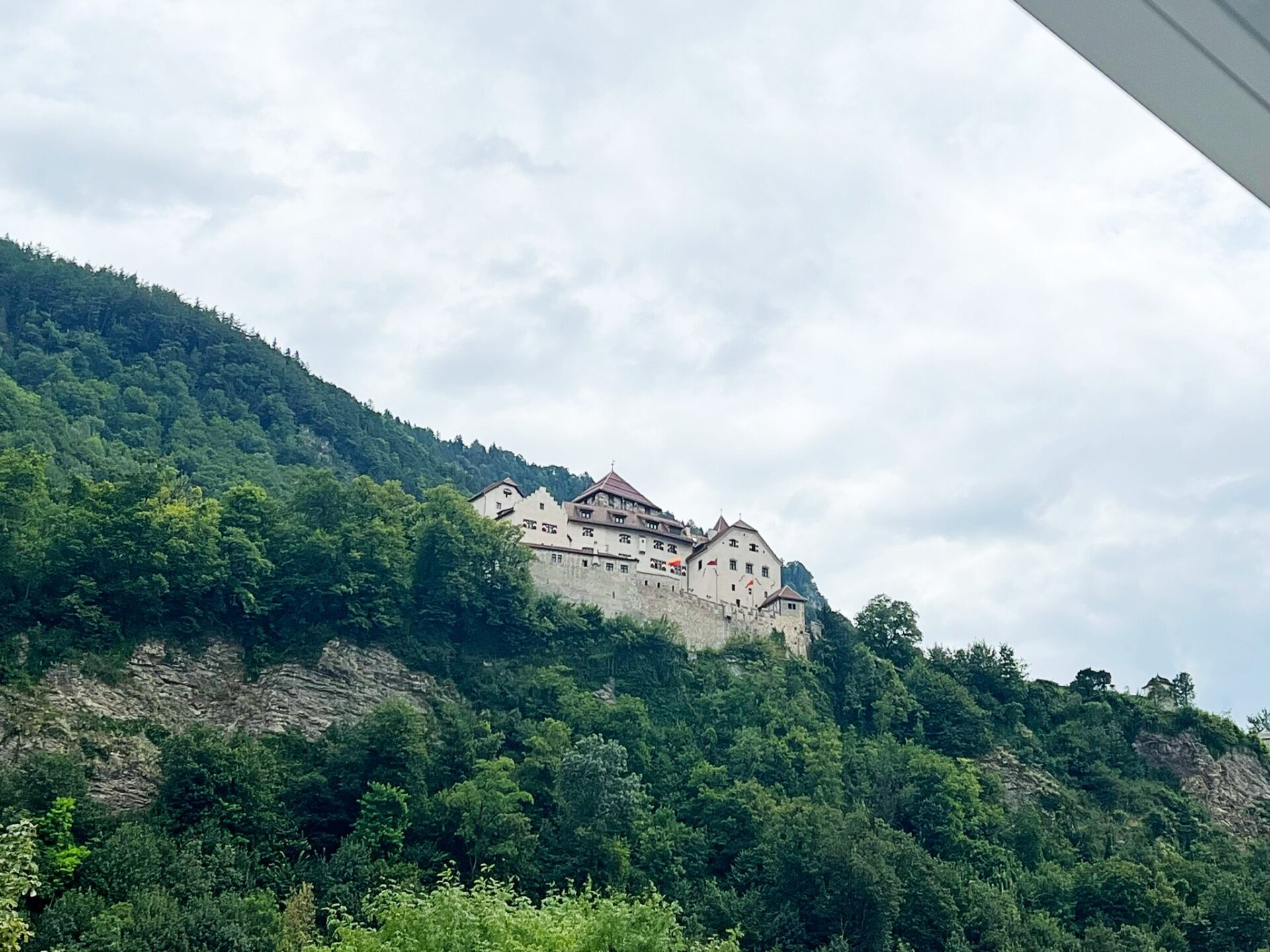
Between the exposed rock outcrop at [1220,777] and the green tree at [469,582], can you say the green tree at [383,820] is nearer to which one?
the green tree at [469,582]

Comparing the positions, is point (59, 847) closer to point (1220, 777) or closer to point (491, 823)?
point (491, 823)

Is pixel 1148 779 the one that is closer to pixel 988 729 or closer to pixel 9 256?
pixel 988 729

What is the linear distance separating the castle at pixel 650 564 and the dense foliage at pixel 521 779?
183 cm

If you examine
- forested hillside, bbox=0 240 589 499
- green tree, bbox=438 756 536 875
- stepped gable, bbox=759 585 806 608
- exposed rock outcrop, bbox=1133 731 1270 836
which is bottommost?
green tree, bbox=438 756 536 875

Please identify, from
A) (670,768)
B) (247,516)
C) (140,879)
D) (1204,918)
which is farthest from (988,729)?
(140,879)

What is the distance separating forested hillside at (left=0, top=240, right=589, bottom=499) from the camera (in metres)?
67.1

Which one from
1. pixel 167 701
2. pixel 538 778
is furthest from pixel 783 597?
pixel 167 701

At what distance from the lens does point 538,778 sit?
3856 centimetres

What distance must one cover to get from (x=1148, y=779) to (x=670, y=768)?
21522 millimetres

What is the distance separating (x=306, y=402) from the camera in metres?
87.2

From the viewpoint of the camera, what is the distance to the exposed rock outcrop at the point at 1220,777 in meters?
51.1

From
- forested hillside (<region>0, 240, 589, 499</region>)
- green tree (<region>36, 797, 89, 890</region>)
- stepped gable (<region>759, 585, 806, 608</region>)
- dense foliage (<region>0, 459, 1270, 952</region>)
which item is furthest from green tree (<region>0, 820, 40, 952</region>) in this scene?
forested hillside (<region>0, 240, 589, 499</region>)

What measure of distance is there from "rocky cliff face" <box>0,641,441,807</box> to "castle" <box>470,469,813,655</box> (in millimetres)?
8970

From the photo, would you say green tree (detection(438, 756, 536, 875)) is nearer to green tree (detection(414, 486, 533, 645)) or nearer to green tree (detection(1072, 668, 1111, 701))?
green tree (detection(414, 486, 533, 645))
